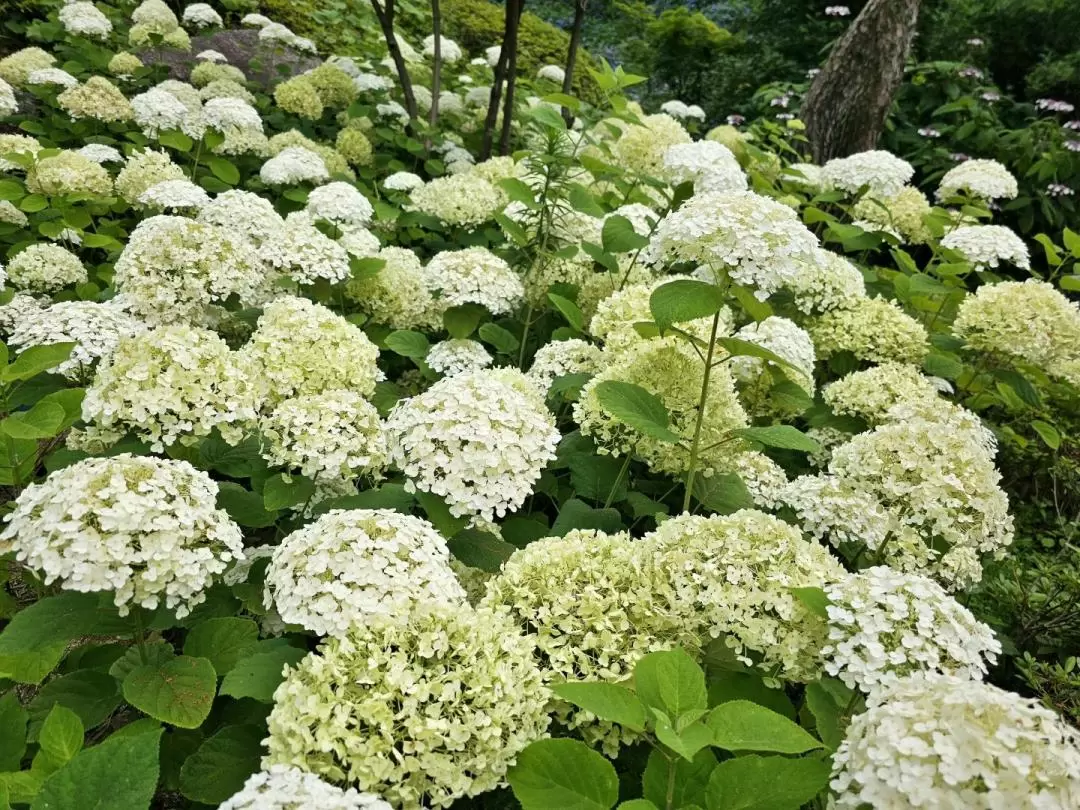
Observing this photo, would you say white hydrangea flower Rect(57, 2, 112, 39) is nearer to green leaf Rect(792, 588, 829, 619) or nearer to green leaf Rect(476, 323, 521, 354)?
green leaf Rect(476, 323, 521, 354)

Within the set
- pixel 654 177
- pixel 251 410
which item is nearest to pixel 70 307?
pixel 251 410

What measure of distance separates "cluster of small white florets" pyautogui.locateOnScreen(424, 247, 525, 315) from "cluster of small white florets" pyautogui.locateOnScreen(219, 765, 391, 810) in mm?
2367

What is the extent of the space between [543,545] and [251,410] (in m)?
0.98

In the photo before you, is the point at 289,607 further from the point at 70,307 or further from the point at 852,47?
the point at 852,47

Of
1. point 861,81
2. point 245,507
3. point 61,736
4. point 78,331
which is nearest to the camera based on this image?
point 61,736

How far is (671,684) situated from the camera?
4.36 feet

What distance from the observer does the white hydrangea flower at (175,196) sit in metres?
3.27

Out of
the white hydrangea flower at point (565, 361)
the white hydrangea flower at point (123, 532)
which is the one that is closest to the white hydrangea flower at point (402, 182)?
the white hydrangea flower at point (565, 361)

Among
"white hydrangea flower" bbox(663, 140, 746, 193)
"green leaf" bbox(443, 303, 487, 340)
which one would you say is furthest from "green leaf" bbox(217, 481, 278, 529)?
"white hydrangea flower" bbox(663, 140, 746, 193)

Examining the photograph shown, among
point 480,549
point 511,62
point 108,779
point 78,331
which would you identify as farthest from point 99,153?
point 108,779

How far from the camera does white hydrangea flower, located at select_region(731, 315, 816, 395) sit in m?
2.95

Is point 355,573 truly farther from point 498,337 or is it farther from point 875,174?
point 875,174

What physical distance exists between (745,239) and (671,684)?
1.27 m

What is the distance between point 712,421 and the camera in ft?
8.22
